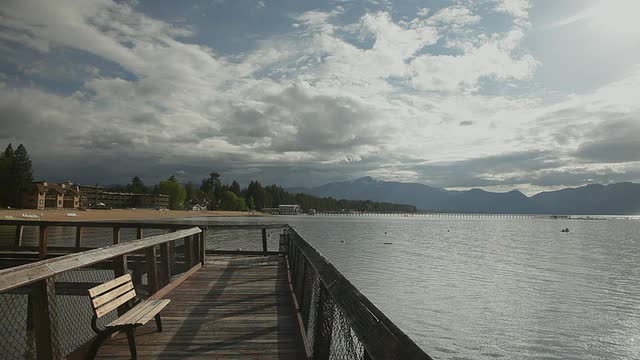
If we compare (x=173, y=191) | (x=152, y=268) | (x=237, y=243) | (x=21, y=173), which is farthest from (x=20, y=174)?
(x=152, y=268)

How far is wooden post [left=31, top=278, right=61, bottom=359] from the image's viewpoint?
399cm

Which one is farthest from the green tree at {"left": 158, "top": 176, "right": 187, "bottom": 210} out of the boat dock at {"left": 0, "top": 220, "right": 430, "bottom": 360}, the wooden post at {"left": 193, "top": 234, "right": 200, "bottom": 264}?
the wooden post at {"left": 193, "top": 234, "right": 200, "bottom": 264}

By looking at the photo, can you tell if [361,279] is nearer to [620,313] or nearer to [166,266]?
[620,313]

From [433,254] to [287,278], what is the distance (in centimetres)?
3424

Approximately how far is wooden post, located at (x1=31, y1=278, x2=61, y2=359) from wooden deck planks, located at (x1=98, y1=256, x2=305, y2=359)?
120cm

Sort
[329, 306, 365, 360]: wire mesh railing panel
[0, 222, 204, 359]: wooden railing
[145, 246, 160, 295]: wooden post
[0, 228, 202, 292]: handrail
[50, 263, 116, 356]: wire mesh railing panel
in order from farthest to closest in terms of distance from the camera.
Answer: [50, 263, 116, 356]: wire mesh railing panel → [145, 246, 160, 295]: wooden post → [0, 222, 204, 359]: wooden railing → [329, 306, 365, 360]: wire mesh railing panel → [0, 228, 202, 292]: handrail

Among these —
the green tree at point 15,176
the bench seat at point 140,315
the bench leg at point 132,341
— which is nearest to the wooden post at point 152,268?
the bench seat at point 140,315

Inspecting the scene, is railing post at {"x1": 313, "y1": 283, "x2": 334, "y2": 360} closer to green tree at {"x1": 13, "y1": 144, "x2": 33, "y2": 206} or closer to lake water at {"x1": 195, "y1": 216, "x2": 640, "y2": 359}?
lake water at {"x1": 195, "y1": 216, "x2": 640, "y2": 359}

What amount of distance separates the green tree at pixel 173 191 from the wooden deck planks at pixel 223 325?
17764 cm

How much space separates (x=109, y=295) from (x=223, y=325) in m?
1.94

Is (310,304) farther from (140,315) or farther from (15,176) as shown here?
(15,176)

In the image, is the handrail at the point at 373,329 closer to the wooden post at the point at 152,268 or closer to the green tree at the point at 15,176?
the wooden post at the point at 152,268

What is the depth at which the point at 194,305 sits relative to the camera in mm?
8125

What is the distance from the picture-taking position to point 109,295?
5293 millimetres
